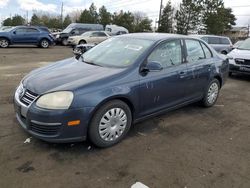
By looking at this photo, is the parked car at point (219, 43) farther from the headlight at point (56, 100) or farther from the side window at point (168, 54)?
the headlight at point (56, 100)

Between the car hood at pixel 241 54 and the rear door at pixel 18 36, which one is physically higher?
the rear door at pixel 18 36

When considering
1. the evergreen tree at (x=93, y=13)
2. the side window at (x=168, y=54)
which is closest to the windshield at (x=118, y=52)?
the side window at (x=168, y=54)

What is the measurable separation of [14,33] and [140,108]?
16.1m

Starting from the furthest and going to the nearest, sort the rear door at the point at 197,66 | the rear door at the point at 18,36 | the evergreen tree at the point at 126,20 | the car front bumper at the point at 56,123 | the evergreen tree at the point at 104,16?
the evergreen tree at the point at 104,16 < the evergreen tree at the point at 126,20 < the rear door at the point at 18,36 < the rear door at the point at 197,66 < the car front bumper at the point at 56,123

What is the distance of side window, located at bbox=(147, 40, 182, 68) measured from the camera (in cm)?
412

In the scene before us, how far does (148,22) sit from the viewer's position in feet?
149

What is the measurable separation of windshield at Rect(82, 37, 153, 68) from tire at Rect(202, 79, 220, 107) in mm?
1863

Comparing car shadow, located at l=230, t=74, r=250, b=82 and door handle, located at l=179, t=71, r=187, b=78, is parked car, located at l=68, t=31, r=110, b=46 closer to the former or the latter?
car shadow, located at l=230, t=74, r=250, b=82

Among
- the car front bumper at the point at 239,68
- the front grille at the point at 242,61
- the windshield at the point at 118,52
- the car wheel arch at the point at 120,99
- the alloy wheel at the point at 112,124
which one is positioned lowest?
the alloy wheel at the point at 112,124

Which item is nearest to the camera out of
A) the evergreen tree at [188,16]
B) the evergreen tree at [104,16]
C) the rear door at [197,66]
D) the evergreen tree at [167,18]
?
the rear door at [197,66]

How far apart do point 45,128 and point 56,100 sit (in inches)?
14.4

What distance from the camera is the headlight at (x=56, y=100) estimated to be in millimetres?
3156

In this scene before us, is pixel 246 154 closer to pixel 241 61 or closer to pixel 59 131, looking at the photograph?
pixel 59 131

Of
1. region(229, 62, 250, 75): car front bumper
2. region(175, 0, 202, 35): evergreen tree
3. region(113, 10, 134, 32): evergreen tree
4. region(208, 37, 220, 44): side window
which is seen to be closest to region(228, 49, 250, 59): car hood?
region(229, 62, 250, 75): car front bumper
